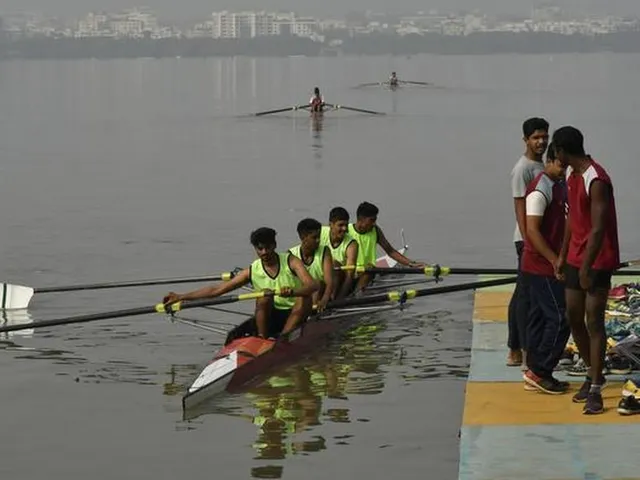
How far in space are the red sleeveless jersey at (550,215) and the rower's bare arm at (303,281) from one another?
3484 millimetres

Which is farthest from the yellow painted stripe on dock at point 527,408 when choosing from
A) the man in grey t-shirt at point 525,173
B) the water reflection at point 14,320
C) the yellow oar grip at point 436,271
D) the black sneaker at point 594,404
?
the water reflection at point 14,320

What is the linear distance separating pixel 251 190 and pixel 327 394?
24.1 m

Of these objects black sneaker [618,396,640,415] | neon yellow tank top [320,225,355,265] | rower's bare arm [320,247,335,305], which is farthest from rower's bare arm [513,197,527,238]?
neon yellow tank top [320,225,355,265]

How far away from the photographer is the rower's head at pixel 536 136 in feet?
36.9

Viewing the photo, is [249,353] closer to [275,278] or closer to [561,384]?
[275,278]

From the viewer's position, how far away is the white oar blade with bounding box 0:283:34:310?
742 inches

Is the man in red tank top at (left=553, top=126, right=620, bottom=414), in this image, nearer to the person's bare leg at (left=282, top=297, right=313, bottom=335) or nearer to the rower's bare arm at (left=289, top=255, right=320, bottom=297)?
the rower's bare arm at (left=289, top=255, right=320, bottom=297)

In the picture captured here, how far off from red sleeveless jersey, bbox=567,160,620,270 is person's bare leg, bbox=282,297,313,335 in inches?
181

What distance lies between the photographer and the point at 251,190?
3788cm

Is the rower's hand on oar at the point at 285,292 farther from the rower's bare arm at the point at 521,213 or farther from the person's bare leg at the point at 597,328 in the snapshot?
the person's bare leg at the point at 597,328

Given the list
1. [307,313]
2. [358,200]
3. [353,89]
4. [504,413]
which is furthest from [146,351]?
[353,89]

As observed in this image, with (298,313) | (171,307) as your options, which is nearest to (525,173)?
(298,313)

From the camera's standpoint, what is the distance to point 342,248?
16.7 meters

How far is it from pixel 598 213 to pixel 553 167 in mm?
1048
